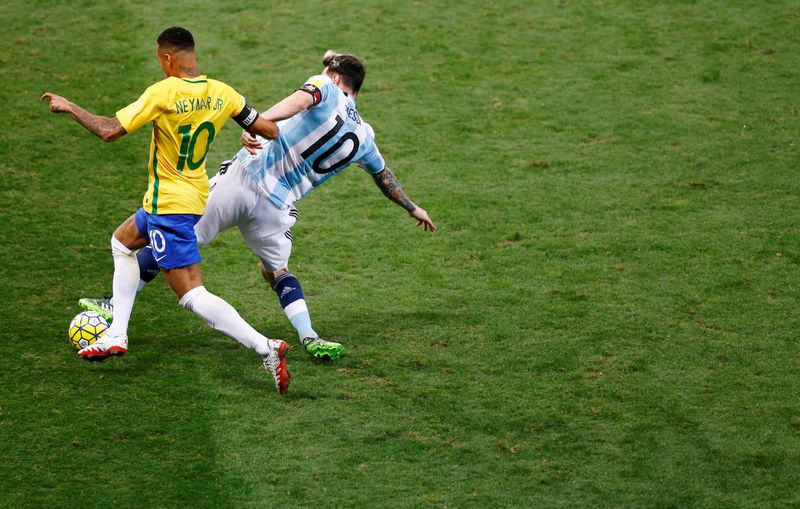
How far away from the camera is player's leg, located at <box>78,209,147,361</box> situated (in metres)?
6.34

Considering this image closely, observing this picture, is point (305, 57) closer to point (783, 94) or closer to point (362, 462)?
point (783, 94)

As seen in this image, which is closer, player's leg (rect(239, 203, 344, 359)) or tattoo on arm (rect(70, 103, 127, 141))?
tattoo on arm (rect(70, 103, 127, 141))

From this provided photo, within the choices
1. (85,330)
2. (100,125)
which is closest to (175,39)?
(100,125)

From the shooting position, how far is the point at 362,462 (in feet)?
18.3

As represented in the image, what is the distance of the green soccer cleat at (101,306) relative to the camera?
267 inches

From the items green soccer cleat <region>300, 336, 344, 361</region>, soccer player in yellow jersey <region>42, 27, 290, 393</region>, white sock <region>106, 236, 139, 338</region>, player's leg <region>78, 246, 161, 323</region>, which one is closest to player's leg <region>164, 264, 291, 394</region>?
soccer player in yellow jersey <region>42, 27, 290, 393</region>

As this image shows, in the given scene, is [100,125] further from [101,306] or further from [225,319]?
[101,306]

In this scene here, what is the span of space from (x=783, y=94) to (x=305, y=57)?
191 inches

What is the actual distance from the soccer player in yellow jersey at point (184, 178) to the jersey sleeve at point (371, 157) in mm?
824

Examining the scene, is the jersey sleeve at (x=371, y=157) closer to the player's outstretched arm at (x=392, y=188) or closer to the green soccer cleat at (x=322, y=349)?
the player's outstretched arm at (x=392, y=188)

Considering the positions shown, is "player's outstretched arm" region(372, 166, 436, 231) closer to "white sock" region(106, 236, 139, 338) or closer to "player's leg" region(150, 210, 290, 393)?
"player's leg" region(150, 210, 290, 393)

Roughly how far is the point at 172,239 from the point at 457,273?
2578 mm

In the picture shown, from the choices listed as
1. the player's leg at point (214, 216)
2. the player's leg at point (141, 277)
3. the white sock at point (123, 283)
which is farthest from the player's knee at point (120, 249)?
the player's leg at point (141, 277)

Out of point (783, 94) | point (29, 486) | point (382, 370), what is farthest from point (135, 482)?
point (783, 94)
